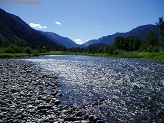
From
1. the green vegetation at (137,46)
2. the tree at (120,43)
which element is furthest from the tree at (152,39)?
the tree at (120,43)

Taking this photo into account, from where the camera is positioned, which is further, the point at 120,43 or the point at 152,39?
the point at 120,43

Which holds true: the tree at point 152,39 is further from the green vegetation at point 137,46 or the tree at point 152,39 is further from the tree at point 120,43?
the tree at point 120,43

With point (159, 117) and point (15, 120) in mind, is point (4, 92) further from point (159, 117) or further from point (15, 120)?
point (159, 117)

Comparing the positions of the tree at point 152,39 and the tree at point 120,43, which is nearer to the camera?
the tree at point 152,39

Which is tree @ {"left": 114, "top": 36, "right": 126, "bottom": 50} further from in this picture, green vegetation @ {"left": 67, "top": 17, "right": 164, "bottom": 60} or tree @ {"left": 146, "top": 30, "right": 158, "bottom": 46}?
tree @ {"left": 146, "top": 30, "right": 158, "bottom": 46}

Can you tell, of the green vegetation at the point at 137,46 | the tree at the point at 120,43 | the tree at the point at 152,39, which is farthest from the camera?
Result: the tree at the point at 120,43

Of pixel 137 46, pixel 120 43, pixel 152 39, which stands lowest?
pixel 137 46

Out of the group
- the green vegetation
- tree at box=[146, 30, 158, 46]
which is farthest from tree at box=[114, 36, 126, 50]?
tree at box=[146, 30, 158, 46]

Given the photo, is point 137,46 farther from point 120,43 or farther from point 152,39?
point 152,39

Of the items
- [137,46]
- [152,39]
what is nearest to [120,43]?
[137,46]

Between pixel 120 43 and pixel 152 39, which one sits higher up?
pixel 152 39

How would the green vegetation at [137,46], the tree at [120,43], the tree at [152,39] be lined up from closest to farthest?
1. the green vegetation at [137,46]
2. the tree at [152,39]
3. the tree at [120,43]

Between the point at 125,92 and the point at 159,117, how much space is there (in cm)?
806

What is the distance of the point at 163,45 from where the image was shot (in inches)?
4975
